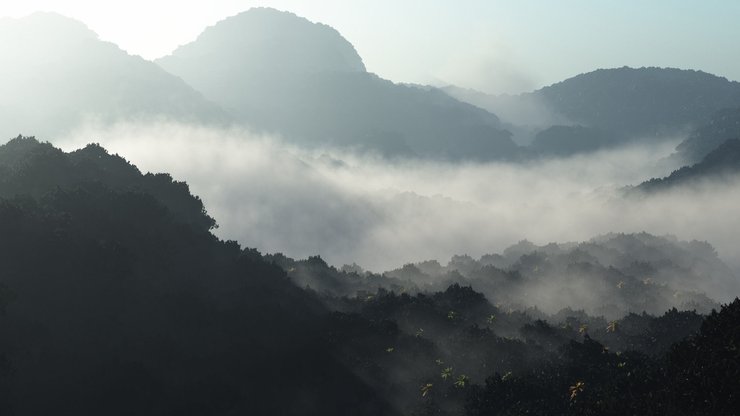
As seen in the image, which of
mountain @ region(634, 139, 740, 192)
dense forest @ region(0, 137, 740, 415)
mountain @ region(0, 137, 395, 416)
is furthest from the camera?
mountain @ region(634, 139, 740, 192)

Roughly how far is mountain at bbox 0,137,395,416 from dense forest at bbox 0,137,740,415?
5.0 inches

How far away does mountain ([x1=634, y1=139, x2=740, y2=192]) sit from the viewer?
164 metres

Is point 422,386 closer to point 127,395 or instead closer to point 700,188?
point 127,395

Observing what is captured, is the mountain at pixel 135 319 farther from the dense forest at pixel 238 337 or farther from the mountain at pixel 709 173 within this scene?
the mountain at pixel 709 173

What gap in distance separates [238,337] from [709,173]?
164293mm

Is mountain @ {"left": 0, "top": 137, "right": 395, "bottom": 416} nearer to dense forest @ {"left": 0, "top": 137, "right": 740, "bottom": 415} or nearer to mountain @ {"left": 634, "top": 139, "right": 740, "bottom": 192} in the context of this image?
dense forest @ {"left": 0, "top": 137, "right": 740, "bottom": 415}

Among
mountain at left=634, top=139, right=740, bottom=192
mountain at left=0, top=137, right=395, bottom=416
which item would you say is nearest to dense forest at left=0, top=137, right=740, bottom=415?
mountain at left=0, top=137, right=395, bottom=416

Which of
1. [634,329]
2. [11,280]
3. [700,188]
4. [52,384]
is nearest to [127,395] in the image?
[52,384]

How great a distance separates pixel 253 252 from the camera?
67.6 metres

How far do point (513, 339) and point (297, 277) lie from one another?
99.5 ft

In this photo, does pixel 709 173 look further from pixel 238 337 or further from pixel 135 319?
pixel 135 319

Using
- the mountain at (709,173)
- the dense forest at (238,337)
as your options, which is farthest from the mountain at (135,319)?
the mountain at (709,173)

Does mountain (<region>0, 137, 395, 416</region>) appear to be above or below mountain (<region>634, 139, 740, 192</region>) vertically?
below

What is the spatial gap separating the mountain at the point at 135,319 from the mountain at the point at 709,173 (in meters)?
141
